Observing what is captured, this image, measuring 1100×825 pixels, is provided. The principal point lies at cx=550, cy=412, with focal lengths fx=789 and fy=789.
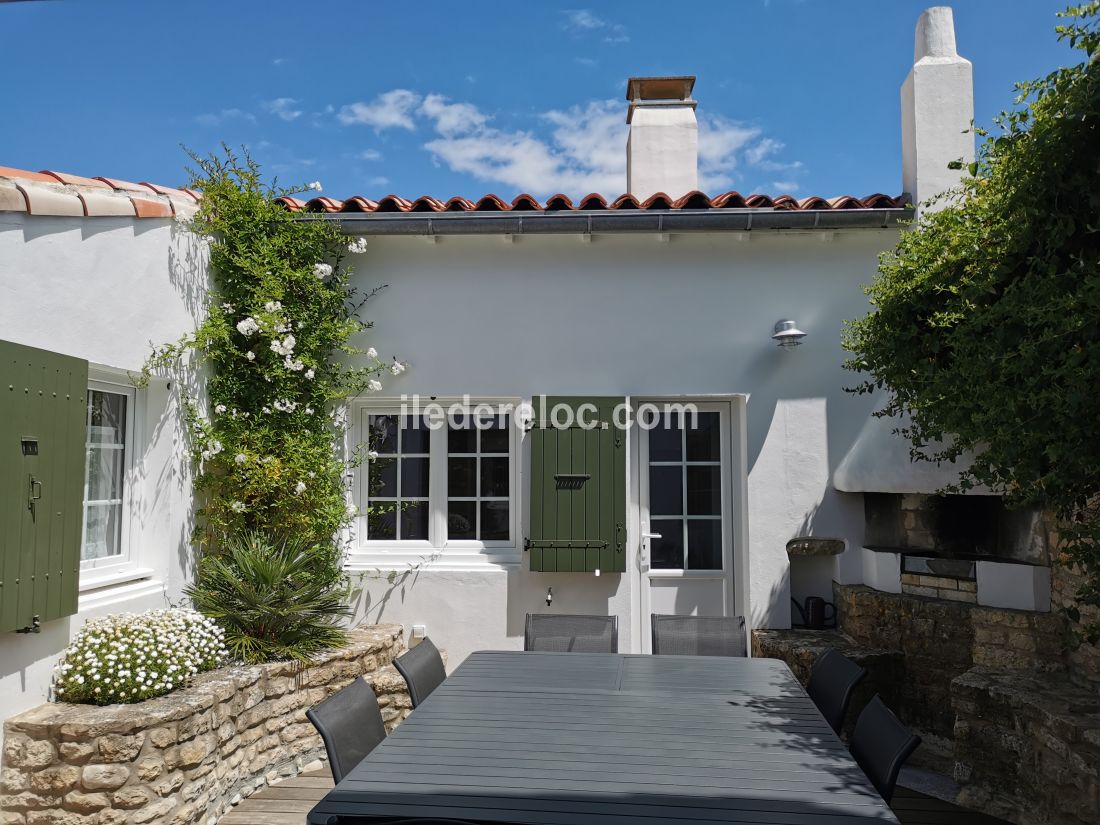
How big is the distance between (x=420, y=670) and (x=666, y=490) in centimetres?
309

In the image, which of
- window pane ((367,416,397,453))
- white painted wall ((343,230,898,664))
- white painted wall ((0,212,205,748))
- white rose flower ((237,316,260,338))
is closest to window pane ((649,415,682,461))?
white painted wall ((343,230,898,664))

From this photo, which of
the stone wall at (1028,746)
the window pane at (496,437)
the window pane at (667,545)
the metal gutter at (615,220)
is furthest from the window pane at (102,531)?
the stone wall at (1028,746)

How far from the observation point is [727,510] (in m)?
6.36

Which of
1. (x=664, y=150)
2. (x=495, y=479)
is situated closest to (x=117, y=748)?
(x=495, y=479)

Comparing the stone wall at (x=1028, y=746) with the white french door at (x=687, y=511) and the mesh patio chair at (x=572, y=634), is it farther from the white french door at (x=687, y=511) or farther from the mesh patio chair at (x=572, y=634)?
the white french door at (x=687, y=511)

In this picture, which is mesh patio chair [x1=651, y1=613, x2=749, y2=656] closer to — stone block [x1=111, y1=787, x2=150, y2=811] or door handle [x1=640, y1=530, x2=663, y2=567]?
door handle [x1=640, y1=530, x2=663, y2=567]

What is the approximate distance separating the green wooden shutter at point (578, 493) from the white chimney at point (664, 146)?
8.16 ft

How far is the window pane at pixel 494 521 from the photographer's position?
6359 millimetres

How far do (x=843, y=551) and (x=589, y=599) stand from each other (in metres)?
1.99

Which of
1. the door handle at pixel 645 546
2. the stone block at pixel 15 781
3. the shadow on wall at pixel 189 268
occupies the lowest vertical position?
the stone block at pixel 15 781

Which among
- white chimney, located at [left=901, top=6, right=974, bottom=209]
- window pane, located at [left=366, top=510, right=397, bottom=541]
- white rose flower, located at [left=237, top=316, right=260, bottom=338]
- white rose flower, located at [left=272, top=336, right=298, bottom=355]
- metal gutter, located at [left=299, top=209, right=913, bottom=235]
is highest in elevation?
white chimney, located at [left=901, top=6, right=974, bottom=209]

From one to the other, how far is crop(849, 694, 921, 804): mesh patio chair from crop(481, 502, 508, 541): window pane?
3.70 metres

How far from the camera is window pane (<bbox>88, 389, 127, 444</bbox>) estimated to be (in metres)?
4.70

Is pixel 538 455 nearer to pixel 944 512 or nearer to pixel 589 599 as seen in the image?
pixel 589 599
